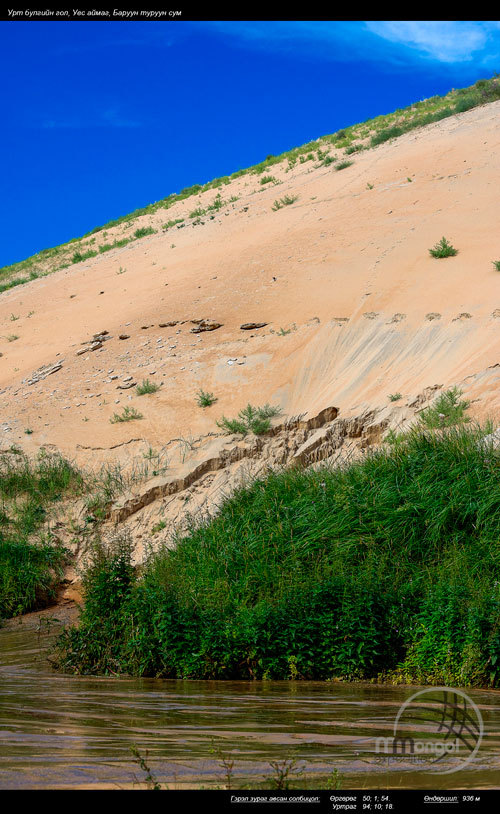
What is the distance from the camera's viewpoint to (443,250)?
16.3 m

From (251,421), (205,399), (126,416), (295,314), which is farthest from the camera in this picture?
(295,314)

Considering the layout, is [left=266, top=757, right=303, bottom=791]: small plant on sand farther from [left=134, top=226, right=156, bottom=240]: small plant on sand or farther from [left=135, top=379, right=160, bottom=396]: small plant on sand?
[left=134, top=226, right=156, bottom=240]: small plant on sand

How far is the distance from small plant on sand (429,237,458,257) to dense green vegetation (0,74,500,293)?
9.97m

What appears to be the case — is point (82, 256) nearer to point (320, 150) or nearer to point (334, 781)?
point (320, 150)

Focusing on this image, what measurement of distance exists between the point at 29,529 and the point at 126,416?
3.05 meters

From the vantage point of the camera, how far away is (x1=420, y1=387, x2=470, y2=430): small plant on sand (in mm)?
10352

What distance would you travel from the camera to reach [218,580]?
→ 8.06 metres

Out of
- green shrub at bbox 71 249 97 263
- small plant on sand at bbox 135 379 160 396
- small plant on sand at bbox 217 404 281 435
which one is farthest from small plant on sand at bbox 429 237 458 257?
green shrub at bbox 71 249 97 263

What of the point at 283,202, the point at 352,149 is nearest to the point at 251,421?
the point at 283,202

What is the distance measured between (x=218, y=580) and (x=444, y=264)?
10175mm

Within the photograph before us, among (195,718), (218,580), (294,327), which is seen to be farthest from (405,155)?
(195,718)

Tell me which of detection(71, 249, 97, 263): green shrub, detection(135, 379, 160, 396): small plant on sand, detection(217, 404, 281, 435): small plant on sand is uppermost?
detection(71, 249, 97, 263): green shrub

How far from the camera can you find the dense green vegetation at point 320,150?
27578 mm

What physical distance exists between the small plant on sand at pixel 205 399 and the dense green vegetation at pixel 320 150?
13839mm
